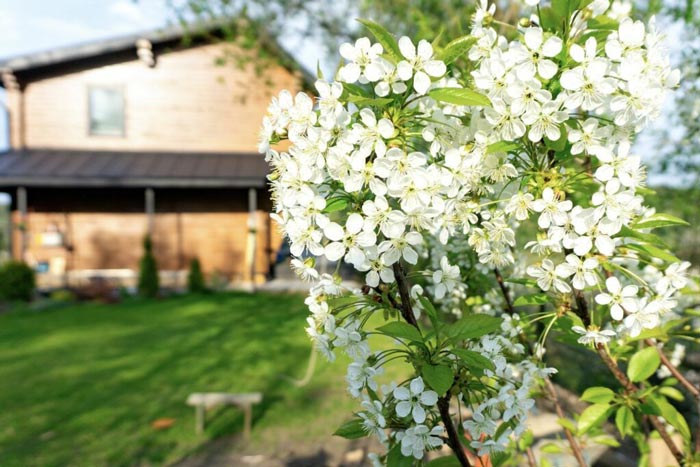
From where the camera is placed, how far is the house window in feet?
50.0

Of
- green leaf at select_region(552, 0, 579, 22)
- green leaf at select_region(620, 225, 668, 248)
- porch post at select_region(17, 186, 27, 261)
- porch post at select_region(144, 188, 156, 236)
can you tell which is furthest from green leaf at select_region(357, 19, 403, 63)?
porch post at select_region(17, 186, 27, 261)

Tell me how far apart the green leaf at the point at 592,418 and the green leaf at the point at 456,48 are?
1400 mm

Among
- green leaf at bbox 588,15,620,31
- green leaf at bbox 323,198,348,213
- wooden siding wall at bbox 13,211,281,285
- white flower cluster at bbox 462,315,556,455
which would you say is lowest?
wooden siding wall at bbox 13,211,281,285

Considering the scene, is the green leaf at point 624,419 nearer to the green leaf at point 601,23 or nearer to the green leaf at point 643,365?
the green leaf at point 643,365

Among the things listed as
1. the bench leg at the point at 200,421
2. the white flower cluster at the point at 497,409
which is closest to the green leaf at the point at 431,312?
the white flower cluster at the point at 497,409

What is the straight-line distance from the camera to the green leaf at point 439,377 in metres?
1.22

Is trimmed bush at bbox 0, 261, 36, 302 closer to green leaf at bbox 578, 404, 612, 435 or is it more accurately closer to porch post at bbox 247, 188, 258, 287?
porch post at bbox 247, 188, 258, 287

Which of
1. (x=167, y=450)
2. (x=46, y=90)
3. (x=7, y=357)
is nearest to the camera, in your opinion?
(x=167, y=450)

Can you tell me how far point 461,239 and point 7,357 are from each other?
8494 mm

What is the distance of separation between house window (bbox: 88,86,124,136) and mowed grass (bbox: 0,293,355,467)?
6.81m

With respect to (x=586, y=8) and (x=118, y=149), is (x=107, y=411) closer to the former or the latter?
(x=586, y=8)

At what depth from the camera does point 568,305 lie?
4.95ft

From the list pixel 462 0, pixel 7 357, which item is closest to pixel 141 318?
pixel 7 357

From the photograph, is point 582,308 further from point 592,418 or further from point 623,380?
point 592,418
